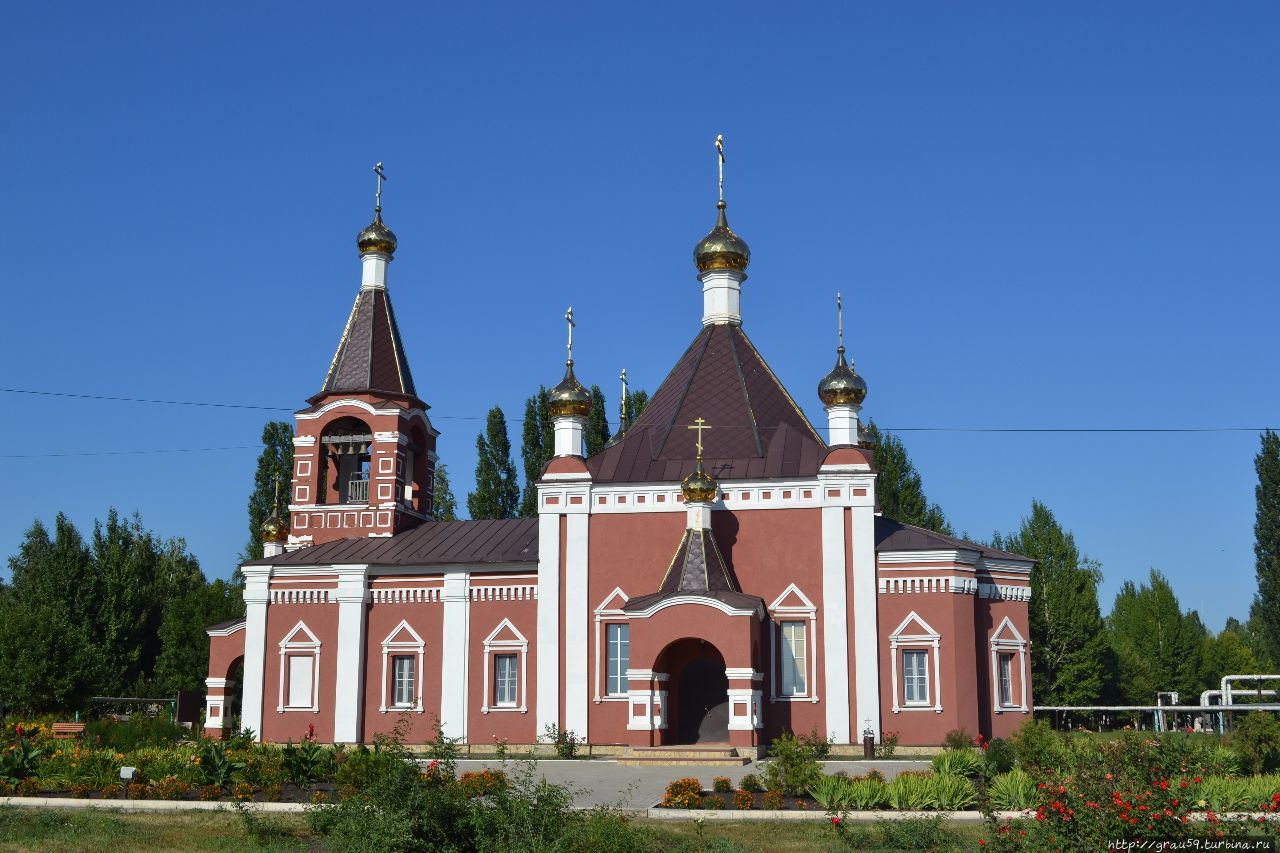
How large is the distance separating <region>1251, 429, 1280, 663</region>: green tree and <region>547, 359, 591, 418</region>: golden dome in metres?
25.6

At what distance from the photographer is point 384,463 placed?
26344 millimetres

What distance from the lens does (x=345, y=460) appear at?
27703 millimetres

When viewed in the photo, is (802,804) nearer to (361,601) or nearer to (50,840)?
(50,840)

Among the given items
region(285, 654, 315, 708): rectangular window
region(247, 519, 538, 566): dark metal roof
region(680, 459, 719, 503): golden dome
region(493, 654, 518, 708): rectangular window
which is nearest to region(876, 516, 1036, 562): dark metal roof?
region(680, 459, 719, 503): golden dome

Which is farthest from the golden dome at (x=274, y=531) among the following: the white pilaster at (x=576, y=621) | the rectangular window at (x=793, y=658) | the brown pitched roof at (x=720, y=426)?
the rectangular window at (x=793, y=658)

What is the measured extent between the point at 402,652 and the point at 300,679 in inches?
82.9

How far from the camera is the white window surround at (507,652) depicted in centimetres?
2323

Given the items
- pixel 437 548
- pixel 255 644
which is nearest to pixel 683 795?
pixel 437 548

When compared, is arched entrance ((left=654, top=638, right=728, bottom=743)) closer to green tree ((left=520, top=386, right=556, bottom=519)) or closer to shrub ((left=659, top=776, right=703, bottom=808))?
shrub ((left=659, top=776, right=703, bottom=808))

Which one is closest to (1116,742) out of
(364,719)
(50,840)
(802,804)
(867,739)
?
(802,804)

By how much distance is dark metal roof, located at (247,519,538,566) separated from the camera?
79.4ft

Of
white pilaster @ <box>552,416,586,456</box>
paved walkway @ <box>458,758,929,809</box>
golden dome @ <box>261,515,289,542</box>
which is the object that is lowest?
paved walkway @ <box>458,758,929,809</box>

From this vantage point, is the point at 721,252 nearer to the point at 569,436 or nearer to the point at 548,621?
the point at 569,436

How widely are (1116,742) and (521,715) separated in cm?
1463
